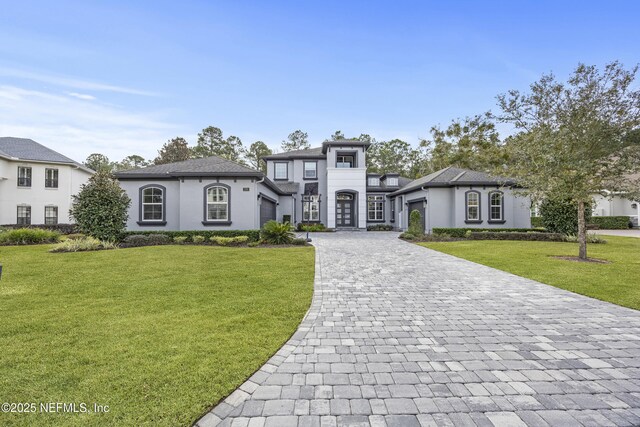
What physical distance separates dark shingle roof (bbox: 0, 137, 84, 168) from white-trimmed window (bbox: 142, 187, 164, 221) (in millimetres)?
12238

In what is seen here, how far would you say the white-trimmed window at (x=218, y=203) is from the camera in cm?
1596

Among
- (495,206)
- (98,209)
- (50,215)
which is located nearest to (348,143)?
(495,206)

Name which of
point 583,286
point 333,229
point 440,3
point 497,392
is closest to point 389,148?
point 333,229

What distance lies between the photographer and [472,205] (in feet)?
64.0

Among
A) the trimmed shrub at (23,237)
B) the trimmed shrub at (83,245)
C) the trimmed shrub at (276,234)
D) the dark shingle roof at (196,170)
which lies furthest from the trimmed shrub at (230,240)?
the trimmed shrub at (23,237)

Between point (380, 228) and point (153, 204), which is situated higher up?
point (153, 204)

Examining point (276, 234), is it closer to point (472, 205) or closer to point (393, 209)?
point (472, 205)

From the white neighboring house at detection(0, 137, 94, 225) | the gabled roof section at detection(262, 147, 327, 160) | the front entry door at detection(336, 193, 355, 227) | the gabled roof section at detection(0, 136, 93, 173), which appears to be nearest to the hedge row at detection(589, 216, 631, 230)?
the front entry door at detection(336, 193, 355, 227)

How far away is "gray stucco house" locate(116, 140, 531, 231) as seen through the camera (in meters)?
15.9

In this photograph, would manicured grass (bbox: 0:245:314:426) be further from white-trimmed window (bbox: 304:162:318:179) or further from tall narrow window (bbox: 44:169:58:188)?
white-trimmed window (bbox: 304:162:318:179)

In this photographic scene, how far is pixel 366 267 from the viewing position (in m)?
9.07

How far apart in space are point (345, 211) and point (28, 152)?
25070 millimetres

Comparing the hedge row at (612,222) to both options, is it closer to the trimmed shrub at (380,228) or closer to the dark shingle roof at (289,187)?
the trimmed shrub at (380,228)

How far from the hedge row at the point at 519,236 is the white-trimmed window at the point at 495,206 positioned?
9.66 ft
